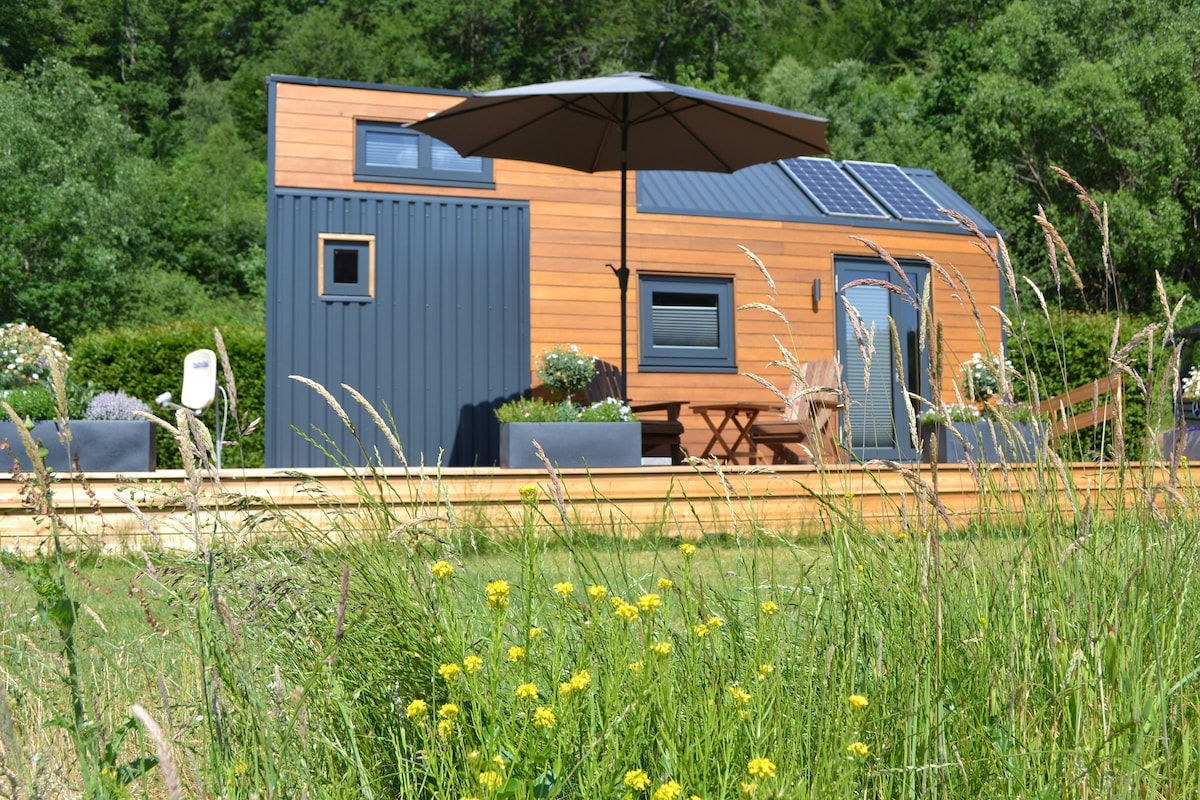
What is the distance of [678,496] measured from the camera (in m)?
5.32

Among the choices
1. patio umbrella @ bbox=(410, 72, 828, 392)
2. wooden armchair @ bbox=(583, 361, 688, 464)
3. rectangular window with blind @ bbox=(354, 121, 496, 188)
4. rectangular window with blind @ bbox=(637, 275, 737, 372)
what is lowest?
wooden armchair @ bbox=(583, 361, 688, 464)

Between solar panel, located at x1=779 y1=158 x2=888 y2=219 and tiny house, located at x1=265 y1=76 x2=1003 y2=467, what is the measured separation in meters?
0.07

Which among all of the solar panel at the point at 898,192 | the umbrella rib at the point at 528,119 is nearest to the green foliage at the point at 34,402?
the umbrella rib at the point at 528,119

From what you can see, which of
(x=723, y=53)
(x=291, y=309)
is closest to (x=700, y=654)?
(x=291, y=309)

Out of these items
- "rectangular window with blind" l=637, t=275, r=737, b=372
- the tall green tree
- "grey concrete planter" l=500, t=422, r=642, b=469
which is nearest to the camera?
"grey concrete planter" l=500, t=422, r=642, b=469

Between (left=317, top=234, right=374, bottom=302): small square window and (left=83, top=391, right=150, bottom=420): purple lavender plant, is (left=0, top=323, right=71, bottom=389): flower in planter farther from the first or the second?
(left=317, top=234, right=374, bottom=302): small square window

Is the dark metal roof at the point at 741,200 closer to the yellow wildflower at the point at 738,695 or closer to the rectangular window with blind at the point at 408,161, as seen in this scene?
the rectangular window with blind at the point at 408,161

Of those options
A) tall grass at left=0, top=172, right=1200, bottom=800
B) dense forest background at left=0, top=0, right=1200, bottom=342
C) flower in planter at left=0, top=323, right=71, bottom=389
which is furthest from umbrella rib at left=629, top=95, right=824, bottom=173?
dense forest background at left=0, top=0, right=1200, bottom=342

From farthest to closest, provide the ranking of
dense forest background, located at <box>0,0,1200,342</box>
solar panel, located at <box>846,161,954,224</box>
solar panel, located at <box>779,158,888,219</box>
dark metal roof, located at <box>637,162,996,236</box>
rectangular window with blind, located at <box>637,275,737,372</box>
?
1. dense forest background, located at <box>0,0,1200,342</box>
2. solar panel, located at <box>846,161,954,224</box>
3. solar panel, located at <box>779,158,888,219</box>
4. dark metal roof, located at <box>637,162,996,236</box>
5. rectangular window with blind, located at <box>637,275,737,372</box>

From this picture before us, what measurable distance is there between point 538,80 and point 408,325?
2193 centimetres

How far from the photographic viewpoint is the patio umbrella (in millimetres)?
6359

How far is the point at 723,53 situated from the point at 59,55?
19.5m

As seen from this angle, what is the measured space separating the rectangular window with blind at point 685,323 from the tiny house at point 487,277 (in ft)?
0.05

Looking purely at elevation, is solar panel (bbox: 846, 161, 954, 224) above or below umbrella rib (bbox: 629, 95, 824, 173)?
above
